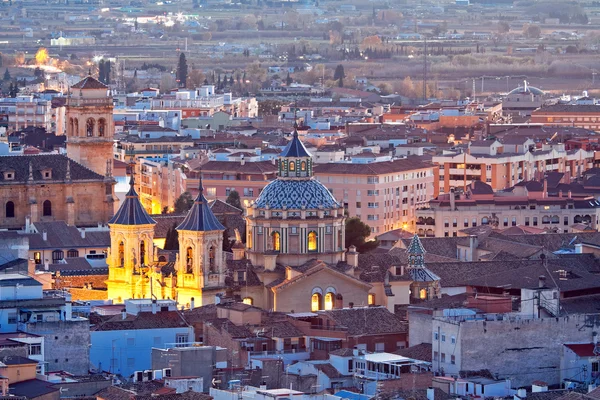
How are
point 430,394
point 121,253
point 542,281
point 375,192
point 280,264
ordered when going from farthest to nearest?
point 375,192
point 121,253
point 280,264
point 542,281
point 430,394

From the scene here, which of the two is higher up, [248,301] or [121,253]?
[121,253]

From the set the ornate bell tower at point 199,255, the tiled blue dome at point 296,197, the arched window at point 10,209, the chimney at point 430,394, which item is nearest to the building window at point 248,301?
the ornate bell tower at point 199,255

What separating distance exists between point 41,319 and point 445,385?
9014 millimetres

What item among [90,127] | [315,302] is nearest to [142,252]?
[315,302]

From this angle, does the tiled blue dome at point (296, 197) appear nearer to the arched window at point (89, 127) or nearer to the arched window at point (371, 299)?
the arched window at point (371, 299)

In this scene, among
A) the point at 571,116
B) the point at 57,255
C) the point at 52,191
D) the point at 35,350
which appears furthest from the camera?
the point at 571,116

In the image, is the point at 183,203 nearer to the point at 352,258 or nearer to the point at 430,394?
the point at 352,258

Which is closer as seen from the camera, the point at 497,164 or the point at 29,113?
the point at 497,164

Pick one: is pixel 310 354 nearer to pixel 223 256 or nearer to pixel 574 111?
pixel 223 256

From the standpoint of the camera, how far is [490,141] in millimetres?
103375

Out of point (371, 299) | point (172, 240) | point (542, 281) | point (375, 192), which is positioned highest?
point (542, 281)

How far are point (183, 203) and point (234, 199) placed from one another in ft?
8.89

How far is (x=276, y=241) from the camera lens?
2518 inches

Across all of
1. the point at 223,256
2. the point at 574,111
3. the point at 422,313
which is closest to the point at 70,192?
the point at 223,256
